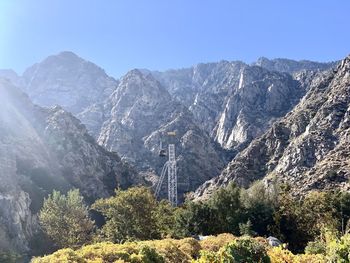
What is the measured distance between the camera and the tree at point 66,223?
5763cm

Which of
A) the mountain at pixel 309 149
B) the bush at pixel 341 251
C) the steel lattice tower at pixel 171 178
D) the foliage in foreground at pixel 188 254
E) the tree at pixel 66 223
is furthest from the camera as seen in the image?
the steel lattice tower at pixel 171 178

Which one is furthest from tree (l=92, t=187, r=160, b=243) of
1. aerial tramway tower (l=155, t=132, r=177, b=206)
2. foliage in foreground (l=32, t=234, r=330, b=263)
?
aerial tramway tower (l=155, t=132, r=177, b=206)

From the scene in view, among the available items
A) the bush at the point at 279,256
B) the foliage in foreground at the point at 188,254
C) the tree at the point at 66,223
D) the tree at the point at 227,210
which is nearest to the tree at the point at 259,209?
the tree at the point at 227,210

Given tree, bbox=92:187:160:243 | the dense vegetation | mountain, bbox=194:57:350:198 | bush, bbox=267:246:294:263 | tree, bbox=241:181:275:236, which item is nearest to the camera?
bush, bbox=267:246:294:263

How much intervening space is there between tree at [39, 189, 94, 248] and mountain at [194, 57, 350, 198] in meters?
45.0

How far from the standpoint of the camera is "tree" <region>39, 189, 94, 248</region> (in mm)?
57628

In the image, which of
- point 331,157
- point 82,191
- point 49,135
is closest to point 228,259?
point 331,157

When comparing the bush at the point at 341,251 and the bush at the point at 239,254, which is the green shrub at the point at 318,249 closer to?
the bush at the point at 239,254

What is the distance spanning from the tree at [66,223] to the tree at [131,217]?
3230mm

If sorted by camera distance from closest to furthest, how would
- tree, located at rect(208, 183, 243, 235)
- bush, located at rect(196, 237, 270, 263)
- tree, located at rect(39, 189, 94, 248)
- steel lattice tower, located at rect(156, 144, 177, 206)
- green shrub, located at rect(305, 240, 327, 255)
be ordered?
bush, located at rect(196, 237, 270, 263) < green shrub, located at rect(305, 240, 327, 255) < tree, located at rect(39, 189, 94, 248) < tree, located at rect(208, 183, 243, 235) < steel lattice tower, located at rect(156, 144, 177, 206)

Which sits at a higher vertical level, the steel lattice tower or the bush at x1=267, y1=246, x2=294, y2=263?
the steel lattice tower

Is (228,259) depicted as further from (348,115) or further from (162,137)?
(162,137)

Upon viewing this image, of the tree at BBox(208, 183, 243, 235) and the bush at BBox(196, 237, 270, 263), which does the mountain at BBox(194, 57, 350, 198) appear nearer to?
the tree at BBox(208, 183, 243, 235)

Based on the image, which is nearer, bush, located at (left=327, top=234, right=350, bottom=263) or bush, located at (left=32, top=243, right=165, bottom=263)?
bush, located at (left=327, top=234, right=350, bottom=263)
